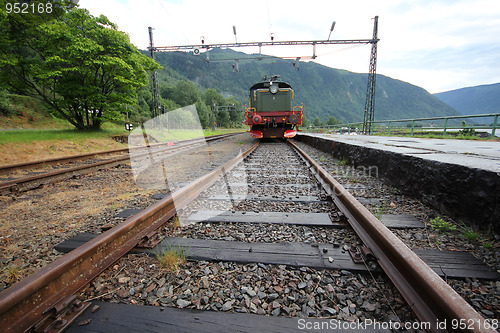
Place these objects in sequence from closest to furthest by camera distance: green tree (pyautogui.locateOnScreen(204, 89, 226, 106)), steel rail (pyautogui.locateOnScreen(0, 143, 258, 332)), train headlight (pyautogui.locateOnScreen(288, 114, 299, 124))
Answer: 1. steel rail (pyautogui.locateOnScreen(0, 143, 258, 332))
2. train headlight (pyautogui.locateOnScreen(288, 114, 299, 124))
3. green tree (pyautogui.locateOnScreen(204, 89, 226, 106))

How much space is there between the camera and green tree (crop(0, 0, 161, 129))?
10498 mm

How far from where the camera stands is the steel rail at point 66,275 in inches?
38.4

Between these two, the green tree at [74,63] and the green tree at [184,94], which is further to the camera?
the green tree at [184,94]

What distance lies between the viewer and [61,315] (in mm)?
1089

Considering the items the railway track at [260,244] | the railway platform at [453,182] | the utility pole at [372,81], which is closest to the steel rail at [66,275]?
the railway track at [260,244]

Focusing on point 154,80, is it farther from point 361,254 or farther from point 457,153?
point 361,254

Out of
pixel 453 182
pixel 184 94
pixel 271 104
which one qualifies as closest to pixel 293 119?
pixel 271 104

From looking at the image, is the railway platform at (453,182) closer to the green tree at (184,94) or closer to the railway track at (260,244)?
the railway track at (260,244)

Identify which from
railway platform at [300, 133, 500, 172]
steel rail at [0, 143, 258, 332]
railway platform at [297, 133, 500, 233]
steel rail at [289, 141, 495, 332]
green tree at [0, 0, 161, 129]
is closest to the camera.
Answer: steel rail at [289, 141, 495, 332]

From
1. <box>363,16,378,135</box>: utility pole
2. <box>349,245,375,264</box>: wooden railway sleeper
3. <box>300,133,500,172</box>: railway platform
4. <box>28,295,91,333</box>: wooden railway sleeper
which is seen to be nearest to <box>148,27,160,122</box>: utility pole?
<box>363,16,378,135</box>: utility pole

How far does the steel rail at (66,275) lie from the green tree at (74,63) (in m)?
12.4

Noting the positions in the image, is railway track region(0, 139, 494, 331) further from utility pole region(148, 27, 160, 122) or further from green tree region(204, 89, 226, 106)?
green tree region(204, 89, 226, 106)

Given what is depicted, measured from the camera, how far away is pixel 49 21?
434 inches

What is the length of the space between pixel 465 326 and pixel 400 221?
154 centimetres
